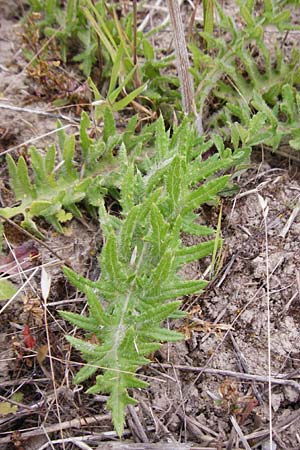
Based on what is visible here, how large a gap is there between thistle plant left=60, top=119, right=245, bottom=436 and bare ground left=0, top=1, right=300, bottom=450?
0.16 m

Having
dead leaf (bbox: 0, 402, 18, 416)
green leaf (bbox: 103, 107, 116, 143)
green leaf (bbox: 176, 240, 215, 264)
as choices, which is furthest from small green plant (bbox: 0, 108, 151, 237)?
dead leaf (bbox: 0, 402, 18, 416)

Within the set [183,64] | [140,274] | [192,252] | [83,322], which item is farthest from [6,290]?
[183,64]

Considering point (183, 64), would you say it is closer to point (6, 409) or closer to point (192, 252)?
point (192, 252)

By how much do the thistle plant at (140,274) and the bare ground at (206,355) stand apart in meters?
0.16

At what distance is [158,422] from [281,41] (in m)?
2.08

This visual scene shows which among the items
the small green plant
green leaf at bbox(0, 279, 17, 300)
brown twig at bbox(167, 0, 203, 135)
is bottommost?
green leaf at bbox(0, 279, 17, 300)

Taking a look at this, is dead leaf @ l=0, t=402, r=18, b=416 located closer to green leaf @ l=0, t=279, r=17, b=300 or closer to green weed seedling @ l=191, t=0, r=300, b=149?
green leaf @ l=0, t=279, r=17, b=300

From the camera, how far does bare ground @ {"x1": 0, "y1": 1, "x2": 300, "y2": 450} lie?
184 cm

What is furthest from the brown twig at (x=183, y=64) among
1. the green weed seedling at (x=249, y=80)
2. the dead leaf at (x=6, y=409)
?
the dead leaf at (x=6, y=409)

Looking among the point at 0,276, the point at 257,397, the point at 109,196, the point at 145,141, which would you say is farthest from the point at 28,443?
the point at 145,141

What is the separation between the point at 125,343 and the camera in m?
1.71

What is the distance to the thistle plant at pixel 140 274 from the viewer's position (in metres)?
1.71

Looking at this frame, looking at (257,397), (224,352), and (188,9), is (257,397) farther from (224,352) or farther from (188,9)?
(188,9)

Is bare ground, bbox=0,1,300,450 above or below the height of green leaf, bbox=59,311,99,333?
below
